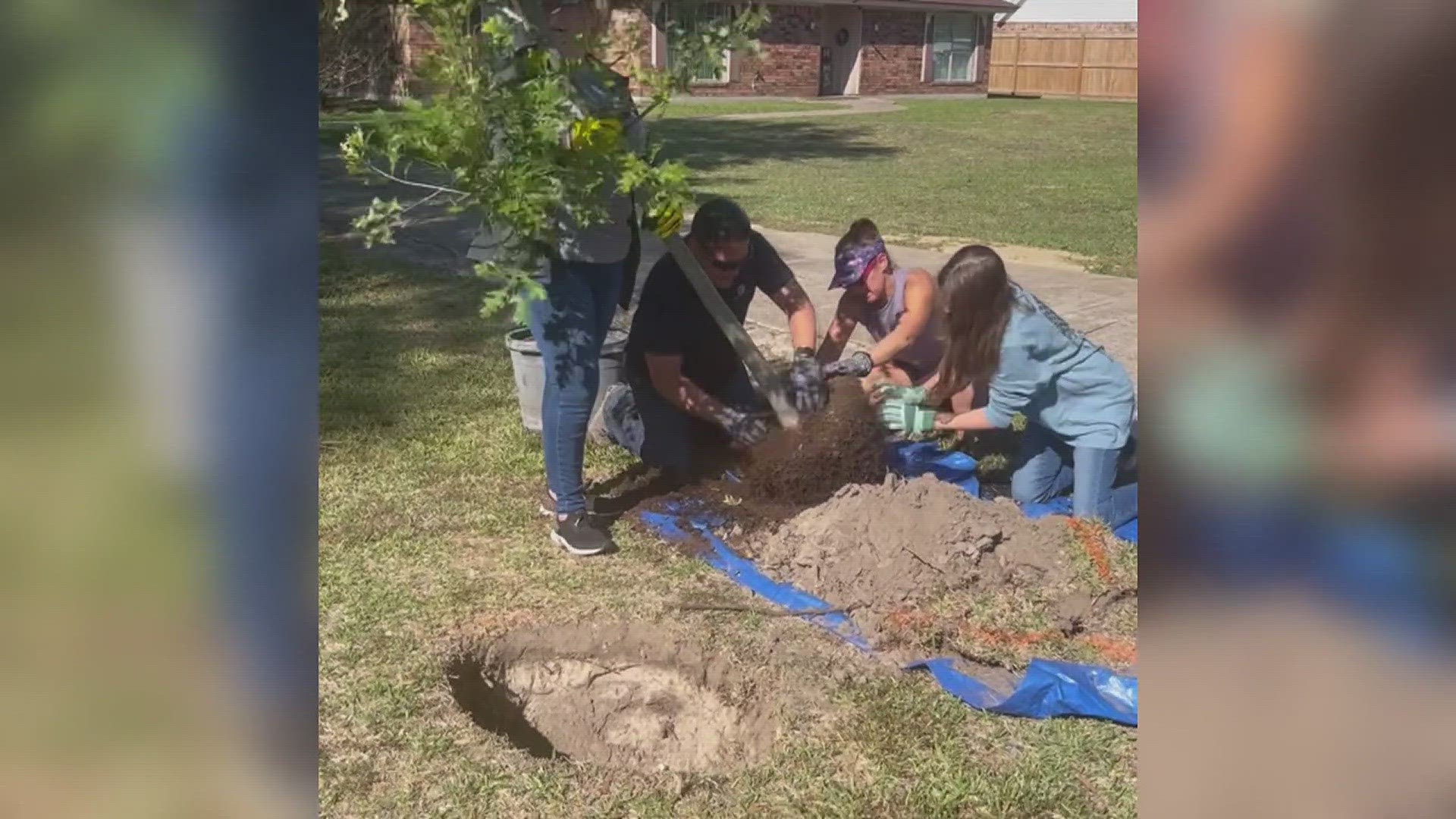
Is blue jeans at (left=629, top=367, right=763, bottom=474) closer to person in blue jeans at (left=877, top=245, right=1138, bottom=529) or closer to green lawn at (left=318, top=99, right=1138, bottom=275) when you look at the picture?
person in blue jeans at (left=877, top=245, right=1138, bottom=529)

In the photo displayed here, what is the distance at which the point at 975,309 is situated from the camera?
432cm

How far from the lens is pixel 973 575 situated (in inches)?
154

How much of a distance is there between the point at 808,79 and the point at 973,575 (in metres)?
29.6

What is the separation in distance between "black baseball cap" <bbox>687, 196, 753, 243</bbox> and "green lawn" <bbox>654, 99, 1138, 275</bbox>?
2374 mm

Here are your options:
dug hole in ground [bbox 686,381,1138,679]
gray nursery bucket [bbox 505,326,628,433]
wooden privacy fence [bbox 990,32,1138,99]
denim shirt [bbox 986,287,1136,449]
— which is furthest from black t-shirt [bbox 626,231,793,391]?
wooden privacy fence [bbox 990,32,1138,99]

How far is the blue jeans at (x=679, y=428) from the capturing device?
491 cm

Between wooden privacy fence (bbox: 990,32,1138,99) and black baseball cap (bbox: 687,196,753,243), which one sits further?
wooden privacy fence (bbox: 990,32,1138,99)

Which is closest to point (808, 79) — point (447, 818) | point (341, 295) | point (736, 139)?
point (736, 139)

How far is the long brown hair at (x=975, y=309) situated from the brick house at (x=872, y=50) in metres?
25.5

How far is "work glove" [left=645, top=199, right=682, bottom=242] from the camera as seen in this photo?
3779mm

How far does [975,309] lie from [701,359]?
3.74 ft

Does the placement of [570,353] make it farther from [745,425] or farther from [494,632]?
[745,425]

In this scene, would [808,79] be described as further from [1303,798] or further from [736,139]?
[1303,798]

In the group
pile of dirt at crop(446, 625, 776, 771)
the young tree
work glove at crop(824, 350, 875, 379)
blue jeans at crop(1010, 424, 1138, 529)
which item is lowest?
pile of dirt at crop(446, 625, 776, 771)
